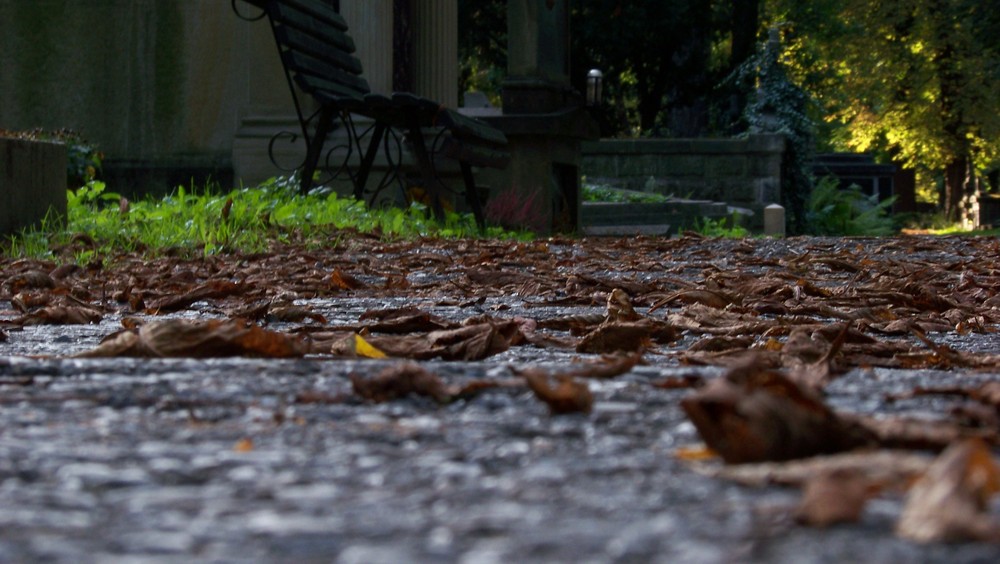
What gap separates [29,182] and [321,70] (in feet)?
9.89

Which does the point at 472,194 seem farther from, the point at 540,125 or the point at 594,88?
the point at 594,88

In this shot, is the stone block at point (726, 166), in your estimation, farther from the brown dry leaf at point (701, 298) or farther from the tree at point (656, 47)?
the brown dry leaf at point (701, 298)

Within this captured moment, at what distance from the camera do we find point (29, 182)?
678 cm

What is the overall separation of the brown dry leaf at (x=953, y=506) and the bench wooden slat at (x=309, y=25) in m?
8.34

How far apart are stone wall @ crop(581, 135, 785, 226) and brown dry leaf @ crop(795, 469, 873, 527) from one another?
21878mm

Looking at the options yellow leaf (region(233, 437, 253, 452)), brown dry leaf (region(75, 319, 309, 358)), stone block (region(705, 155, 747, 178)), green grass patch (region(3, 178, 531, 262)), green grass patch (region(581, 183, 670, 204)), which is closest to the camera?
yellow leaf (region(233, 437, 253, 452))

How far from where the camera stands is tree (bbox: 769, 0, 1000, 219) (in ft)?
108

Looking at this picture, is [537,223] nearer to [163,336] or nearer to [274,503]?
[163,336]

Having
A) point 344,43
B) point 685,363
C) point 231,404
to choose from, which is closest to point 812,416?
point 231,404

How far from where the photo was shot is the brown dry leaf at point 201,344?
236cm

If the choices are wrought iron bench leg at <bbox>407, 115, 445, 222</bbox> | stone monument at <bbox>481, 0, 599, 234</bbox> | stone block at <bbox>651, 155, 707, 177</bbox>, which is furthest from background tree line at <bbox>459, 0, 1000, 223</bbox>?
wrought iron bench leg at <bbox>407, 115, 445, 222</bbox>

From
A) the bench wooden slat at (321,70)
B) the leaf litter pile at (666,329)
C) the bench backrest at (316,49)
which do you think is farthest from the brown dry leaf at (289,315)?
the bench wooden slat at (321,70)

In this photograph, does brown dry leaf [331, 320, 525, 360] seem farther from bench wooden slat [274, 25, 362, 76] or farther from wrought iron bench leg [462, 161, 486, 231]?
wrought iron bench leg [462, 161, 486, 231]

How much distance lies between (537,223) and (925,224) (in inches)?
1155
